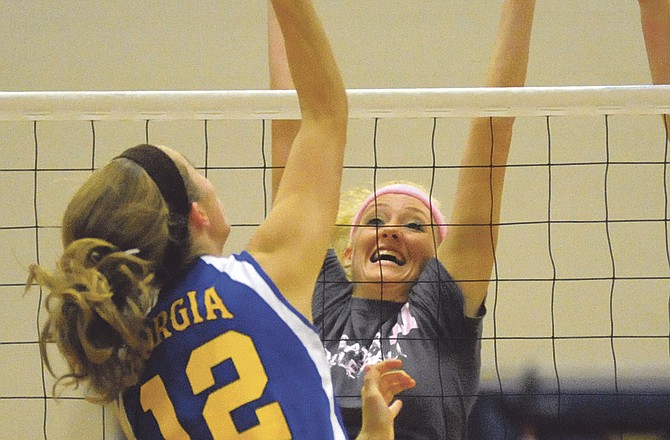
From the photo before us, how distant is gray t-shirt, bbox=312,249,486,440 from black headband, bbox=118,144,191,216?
0.74 m

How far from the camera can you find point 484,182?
78.9 inches

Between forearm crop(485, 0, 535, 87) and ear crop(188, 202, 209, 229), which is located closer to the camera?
ear crop(188, 202, 209, 229)

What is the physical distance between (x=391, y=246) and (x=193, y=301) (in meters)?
0.98

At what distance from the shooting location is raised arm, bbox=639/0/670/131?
78.2 inches

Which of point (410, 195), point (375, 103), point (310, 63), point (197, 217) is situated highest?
point (310, 63)

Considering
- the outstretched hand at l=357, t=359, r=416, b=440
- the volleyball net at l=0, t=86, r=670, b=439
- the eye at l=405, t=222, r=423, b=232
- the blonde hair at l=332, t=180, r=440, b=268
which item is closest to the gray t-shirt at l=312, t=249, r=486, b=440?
the eye at l=405, t=222, r=423, b=232

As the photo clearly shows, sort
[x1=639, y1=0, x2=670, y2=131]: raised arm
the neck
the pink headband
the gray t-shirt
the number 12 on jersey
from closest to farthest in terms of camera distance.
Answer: the number 12 on jersey < the gray t-shirt < [x1=639, y1=0, x2=670, y2=131]: raised arm < the neck < the pink headband

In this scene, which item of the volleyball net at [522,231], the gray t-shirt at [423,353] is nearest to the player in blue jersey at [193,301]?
the gray t-shirt at [423,353]

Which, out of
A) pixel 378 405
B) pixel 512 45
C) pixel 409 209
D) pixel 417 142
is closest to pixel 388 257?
pixel 409 209

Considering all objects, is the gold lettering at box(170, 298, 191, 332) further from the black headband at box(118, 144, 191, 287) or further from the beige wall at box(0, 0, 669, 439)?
the beige wall at box(0, 0, 669, 439)

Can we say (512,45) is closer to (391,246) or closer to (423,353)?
(391,246)

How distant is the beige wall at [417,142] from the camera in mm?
3455

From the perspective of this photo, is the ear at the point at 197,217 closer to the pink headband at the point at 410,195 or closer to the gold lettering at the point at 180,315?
the gold lettering at the point at 180,315

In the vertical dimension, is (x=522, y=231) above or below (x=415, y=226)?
below
